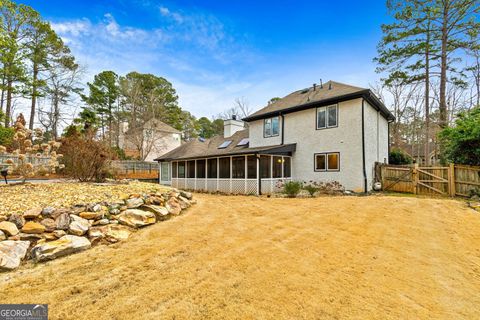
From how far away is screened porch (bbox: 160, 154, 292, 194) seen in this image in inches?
477

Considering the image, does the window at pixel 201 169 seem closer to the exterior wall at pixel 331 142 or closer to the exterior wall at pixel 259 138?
the exterior wall at pixel 259 138

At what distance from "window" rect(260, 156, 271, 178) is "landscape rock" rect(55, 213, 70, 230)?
28.8 ft

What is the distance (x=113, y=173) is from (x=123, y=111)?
2125 cm

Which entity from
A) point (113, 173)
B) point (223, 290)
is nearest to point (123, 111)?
point (113, 173)

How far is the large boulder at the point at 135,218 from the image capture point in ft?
18.2

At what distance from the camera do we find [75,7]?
9906 millimetres

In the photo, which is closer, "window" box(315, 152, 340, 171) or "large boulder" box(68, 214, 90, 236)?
"large boulder" box(68, 214, 90, 236)

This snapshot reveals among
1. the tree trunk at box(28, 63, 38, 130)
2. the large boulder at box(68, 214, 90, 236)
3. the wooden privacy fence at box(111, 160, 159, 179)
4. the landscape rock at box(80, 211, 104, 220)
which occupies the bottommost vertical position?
the large boulder at box(68, 214, 90, 236)

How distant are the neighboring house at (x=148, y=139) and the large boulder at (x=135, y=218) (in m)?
20.0

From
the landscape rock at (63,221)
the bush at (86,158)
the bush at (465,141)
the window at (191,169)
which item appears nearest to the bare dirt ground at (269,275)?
the landscape rock at (63,221)

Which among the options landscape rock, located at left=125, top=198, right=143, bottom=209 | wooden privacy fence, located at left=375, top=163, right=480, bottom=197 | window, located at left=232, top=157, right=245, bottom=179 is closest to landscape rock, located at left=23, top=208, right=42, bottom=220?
landscape rock, located at left=125, top=198, right=143, bottom=209

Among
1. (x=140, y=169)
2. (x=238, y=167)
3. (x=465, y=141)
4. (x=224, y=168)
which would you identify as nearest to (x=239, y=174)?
(x=238, y=167)

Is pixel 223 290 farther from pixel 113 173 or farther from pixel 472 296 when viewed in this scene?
pixel 113 173

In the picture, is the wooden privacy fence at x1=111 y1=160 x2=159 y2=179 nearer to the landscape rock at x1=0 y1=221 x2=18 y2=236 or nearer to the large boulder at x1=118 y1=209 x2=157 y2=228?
the large boulder at x1=118 y1=209 x2=157 y2=228
